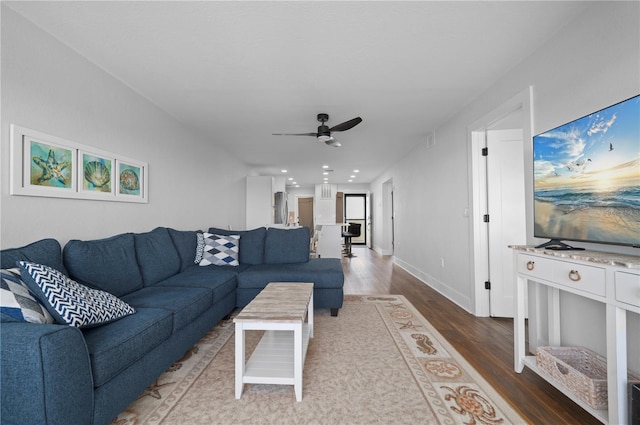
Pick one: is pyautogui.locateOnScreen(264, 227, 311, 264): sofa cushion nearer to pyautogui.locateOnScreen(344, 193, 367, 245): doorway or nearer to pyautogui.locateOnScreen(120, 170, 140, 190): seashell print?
pyautogui.locateOnScreen(120, 170, 140, 190): seashell print

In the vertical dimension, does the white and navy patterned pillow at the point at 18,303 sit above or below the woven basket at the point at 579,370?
above

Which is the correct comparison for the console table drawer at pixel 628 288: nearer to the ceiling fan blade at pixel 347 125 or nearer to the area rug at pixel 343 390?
Result: the area rug at pixel 343 390

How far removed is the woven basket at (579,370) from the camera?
139cm

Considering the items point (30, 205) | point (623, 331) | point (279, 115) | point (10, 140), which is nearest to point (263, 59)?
point (279, 115)

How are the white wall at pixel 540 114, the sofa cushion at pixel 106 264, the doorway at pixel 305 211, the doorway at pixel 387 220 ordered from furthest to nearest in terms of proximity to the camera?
the doorway at pixel 305 211 → the doorway at pixel 387 220 → the sofa cushion at pixel 106 264 → the white wall at pixel 540 114

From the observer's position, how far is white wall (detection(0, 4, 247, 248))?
1777mm

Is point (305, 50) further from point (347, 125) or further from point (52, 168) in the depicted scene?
point (52, 168)

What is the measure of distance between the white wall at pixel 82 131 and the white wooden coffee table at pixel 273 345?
1.61 metres

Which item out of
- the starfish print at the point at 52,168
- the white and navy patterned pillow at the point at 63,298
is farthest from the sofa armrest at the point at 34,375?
the starfish print at the point at 52,168

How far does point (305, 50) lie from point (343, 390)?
2468mm

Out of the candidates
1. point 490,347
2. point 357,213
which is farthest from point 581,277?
point 357,213

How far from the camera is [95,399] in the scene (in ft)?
4.18

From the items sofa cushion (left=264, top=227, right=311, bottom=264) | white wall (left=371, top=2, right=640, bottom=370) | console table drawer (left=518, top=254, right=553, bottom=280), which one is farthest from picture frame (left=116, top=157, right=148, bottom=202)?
white wall (left=371, top=2, right=640, bottom=370)

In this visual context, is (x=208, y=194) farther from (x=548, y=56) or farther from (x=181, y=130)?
(x=548, y=56)
